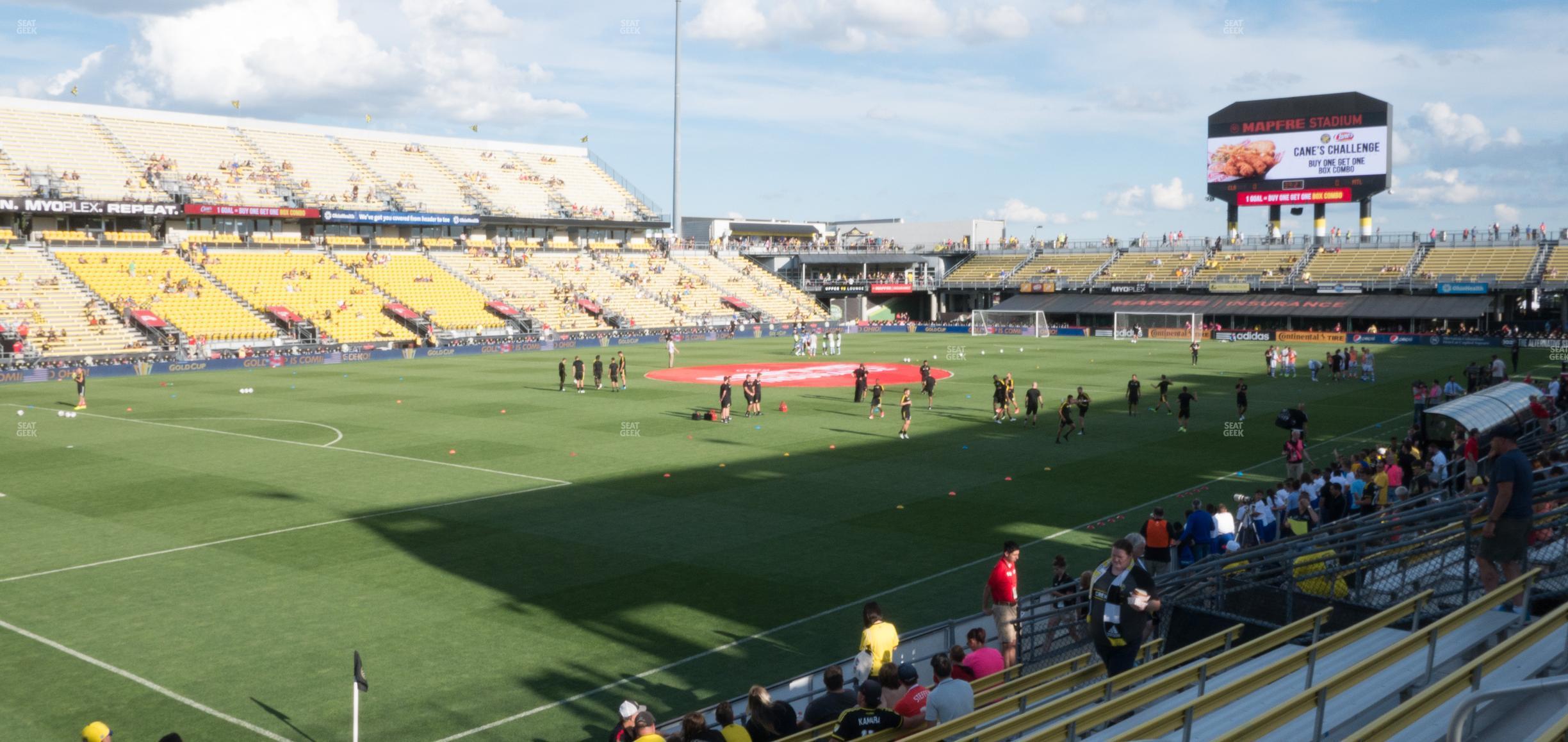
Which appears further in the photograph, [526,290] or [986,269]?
[986,269]

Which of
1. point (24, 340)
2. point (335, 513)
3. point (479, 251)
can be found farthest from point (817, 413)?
point (479, 251)

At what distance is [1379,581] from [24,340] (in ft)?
184

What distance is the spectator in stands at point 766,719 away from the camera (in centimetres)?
959

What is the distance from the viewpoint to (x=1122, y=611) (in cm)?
933

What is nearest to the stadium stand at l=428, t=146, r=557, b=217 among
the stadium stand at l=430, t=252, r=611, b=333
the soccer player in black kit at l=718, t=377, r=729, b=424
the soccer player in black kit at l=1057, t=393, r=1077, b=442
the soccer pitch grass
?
the stadium stand at l=430, t=252, r=611, b=333

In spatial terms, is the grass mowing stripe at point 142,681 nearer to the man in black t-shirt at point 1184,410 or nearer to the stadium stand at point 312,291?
the man in black t-shirt at point 1184,410

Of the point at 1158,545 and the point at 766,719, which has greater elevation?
the point at 1158,545

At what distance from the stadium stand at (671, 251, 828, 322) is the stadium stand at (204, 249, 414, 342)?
101 ft

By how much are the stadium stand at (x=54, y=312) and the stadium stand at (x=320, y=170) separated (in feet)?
61.6

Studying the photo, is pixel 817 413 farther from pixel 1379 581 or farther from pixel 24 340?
pixel 24 340

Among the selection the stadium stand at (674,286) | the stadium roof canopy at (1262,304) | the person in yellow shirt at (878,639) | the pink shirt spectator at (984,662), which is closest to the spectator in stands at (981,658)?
the pink shirt spectator at (984,662)

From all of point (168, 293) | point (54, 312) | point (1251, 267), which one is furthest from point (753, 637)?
point (1251, 267)

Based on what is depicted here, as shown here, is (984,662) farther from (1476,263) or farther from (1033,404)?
(1476,263)

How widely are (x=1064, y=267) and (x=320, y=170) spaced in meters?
58.1
